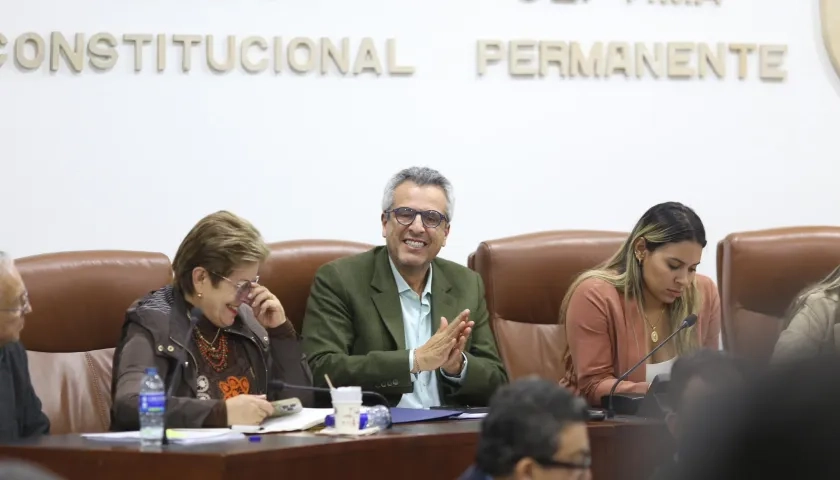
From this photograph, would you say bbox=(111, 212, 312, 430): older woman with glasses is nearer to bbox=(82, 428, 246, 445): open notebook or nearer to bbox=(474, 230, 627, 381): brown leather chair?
bbox=(82, 428, 246, 445): open notebook

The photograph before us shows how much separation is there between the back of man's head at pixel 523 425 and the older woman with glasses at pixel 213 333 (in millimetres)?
1194

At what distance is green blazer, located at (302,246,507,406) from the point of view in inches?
141

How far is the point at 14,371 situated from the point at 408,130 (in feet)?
6.74

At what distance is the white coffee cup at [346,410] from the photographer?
2.80 meters

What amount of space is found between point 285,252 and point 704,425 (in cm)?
316

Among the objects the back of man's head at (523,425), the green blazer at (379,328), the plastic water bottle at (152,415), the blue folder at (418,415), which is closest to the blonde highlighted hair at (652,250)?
the green blazer at (379,328)

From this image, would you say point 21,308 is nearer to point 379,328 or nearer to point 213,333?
point 213,333

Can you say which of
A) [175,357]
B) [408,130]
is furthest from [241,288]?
[408,130]

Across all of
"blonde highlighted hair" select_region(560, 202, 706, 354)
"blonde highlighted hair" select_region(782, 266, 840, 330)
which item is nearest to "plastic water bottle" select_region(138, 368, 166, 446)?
"blonde highlighted hair" select_region(560, 202, 706, 354)

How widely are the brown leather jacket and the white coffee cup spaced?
32 centimetres

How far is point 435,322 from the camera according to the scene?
12.7ft

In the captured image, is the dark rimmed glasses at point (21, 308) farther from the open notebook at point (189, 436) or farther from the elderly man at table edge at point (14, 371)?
the open notebook at point (189, 436)

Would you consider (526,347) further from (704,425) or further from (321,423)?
(704,425)

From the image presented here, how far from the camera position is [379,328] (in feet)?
12.4
